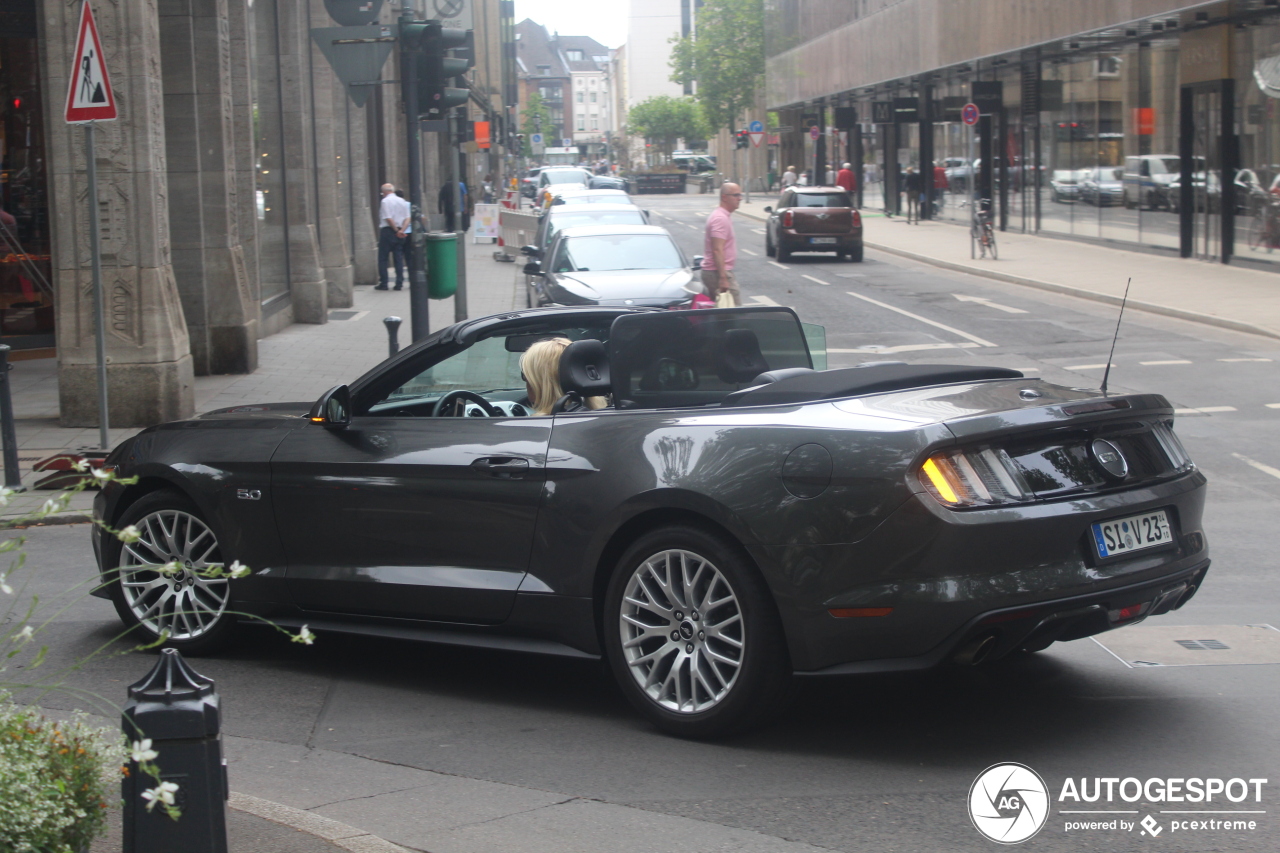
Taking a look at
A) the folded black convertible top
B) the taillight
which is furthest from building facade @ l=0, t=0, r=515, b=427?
the taillight

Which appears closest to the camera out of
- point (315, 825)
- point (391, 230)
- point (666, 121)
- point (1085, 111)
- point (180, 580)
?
point (315, 825)

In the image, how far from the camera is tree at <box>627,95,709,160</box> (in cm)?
13612

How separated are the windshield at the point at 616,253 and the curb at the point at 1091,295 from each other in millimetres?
7090

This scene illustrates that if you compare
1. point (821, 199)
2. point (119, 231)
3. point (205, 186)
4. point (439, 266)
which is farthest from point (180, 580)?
point (821, 199)

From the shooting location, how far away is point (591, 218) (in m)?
21.2

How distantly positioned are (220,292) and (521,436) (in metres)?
11.6

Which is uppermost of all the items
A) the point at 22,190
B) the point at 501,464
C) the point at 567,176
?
the point at 567,176

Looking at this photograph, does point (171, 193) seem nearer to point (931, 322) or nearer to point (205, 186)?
point (205, 186)

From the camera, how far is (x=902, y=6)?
42281mm

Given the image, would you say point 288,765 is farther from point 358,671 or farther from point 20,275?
point 20,275

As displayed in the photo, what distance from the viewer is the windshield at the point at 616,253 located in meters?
17.5

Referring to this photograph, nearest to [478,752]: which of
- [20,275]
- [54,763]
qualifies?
[54,763]

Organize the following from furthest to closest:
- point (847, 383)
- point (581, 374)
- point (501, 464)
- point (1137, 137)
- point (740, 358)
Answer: point (1137, 137) < point (740, 358) < point (581, 374) < point (501, 464) < point (847, 383)

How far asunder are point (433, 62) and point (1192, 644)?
31.1 ft
